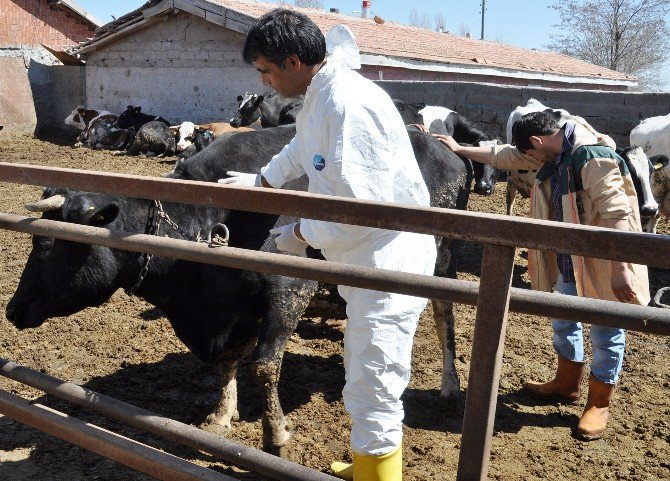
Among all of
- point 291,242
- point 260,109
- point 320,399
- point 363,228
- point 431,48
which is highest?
point 431,48

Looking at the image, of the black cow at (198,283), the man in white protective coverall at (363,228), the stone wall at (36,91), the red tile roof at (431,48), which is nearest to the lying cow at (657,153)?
the black cow at (198,283)

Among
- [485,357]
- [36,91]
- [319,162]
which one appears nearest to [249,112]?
[36,91]

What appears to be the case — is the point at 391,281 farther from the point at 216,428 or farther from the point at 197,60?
the point at 197,60

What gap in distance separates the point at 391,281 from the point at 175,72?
1672 cm

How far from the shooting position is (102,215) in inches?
131

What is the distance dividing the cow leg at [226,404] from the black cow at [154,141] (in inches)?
453

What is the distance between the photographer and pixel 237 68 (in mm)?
16219

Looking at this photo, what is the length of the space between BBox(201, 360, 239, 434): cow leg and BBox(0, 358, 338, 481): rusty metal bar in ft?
4.22

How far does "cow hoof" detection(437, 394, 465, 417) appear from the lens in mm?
4230

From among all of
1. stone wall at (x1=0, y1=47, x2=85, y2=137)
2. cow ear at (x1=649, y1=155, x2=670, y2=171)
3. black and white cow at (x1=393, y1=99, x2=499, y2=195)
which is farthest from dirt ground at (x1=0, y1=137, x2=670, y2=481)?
stone wall at (x1=0, y1=47, x2=85, y2=137)

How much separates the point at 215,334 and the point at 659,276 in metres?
4.88

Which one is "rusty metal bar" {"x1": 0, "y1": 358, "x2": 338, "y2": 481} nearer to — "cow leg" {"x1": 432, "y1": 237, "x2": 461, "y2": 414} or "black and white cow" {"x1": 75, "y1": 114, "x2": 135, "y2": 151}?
"cow leg" {"x1": 432, "y1": 237, "x2": 461, "y2": 414}

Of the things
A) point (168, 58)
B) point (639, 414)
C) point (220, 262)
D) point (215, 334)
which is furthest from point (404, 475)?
point (168, 58)

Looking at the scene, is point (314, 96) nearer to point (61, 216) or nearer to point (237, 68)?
point (61, 216)
